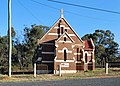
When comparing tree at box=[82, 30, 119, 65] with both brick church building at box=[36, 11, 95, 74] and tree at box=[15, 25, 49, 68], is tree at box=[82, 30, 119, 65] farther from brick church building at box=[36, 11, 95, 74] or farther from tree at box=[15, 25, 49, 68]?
A: brick church building at box=[36, 11, 95, 74]

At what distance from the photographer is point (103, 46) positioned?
12150cm

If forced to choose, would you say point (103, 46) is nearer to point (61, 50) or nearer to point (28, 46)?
point (28, 46)

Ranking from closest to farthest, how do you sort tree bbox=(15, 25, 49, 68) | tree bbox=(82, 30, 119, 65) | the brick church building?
the brick church building
tree bbox=(15, 25, 49, 68)
tree bbox=(82, 30, 119, 65)

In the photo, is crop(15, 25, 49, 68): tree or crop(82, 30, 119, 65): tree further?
crop(82, 30, 119, 65): tree

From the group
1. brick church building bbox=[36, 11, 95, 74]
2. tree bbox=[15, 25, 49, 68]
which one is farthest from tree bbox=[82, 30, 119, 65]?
brick church building bbox=[36, 11, 95, 74]

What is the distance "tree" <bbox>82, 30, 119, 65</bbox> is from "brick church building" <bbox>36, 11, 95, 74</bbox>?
48.7 metres

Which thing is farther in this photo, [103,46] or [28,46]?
[103,46]

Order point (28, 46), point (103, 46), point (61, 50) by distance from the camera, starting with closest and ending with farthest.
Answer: point (61, 50) < point (28, 46) < point (103, 46)

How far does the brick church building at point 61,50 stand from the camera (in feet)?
195

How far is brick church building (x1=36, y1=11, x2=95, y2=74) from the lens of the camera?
195 ft

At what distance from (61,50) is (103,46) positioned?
64289 millimetres

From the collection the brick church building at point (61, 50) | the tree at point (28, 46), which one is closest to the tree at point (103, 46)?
the tree at point (28, 46)

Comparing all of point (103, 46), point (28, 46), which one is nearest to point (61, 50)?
point (28, 46)

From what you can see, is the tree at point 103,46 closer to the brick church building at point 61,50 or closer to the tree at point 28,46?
the tree at point 28,46
